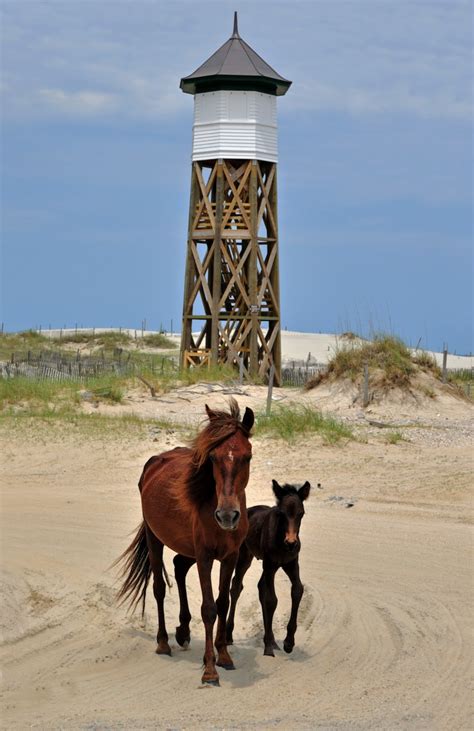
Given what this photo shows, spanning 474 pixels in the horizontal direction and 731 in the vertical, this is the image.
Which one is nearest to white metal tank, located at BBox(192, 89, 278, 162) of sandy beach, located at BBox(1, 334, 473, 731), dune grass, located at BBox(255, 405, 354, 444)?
dune grass, located at BBox(255, 405, 354, 444)

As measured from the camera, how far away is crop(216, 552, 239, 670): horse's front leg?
9.91 meters

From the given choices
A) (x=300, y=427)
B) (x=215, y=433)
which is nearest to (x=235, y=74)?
(x=300, y=427)

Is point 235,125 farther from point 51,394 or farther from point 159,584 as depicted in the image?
point 159,584

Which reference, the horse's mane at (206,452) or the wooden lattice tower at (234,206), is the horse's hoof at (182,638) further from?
the wooden lattice tower at (234,206)

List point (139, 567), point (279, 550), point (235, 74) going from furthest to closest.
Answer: point (235, 74), point (139, 567), point (279, 550)

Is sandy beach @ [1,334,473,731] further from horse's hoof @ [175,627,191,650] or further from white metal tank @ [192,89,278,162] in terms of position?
white metal tank @ [192,89,278,162]

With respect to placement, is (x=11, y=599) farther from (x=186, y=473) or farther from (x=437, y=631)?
(x=437, y=631)

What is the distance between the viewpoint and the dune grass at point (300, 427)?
22.5m

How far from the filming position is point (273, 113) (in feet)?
129

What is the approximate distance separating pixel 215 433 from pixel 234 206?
29.9 meters

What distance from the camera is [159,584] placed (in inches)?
440

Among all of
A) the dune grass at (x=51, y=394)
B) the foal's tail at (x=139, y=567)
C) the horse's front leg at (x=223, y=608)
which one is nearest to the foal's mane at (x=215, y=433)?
the horse's front leg at (x=223, y=608)

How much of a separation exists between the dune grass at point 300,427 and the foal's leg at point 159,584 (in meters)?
11.1

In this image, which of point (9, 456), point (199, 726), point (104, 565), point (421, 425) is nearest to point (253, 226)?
point (421, 425)
